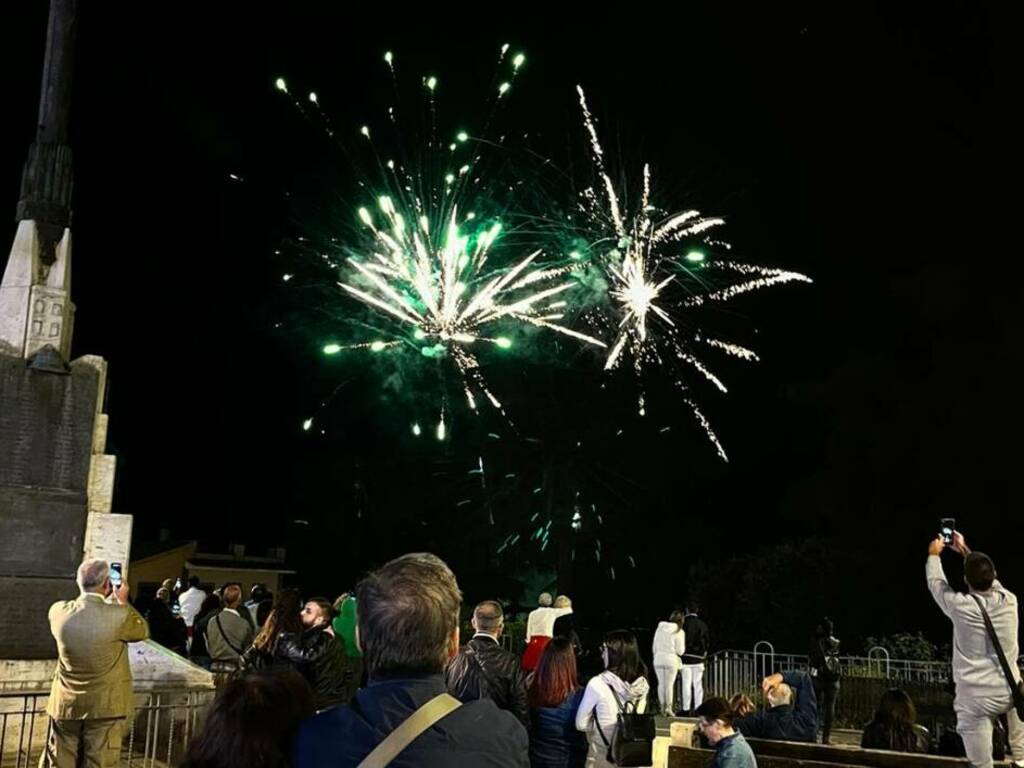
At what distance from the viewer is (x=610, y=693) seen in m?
6.89

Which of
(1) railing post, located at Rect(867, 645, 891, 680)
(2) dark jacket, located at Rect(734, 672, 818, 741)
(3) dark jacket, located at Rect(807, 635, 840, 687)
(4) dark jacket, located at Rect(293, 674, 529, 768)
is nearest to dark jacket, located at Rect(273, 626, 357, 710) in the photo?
(2) dark jacket, located at Rect(734, 672, 818, 741)

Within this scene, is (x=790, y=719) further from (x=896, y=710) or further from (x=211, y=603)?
(x=211, y=603)

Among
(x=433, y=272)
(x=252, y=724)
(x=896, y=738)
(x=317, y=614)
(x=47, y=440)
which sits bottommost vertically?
(x=896, y=738)

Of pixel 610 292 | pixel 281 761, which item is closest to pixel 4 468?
pixel 281 761

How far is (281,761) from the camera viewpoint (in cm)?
327

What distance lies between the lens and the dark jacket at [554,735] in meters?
6.74

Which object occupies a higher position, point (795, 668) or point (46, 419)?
point (46, 419)

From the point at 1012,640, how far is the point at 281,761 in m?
4.82

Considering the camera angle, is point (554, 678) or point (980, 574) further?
point (554, 678)

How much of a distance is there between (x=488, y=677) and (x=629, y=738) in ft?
4.27

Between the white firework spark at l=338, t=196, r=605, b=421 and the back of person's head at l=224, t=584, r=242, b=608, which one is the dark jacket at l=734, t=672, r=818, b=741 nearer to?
the back of person's head at l=224, t=584, r=242, b=608

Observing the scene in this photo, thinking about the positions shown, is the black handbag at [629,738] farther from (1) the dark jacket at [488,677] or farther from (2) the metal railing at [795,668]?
(2) the metal railing at [795,668]

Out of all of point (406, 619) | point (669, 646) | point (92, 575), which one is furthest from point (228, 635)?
point (406, 619)

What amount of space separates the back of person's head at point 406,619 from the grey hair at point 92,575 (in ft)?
13.4
